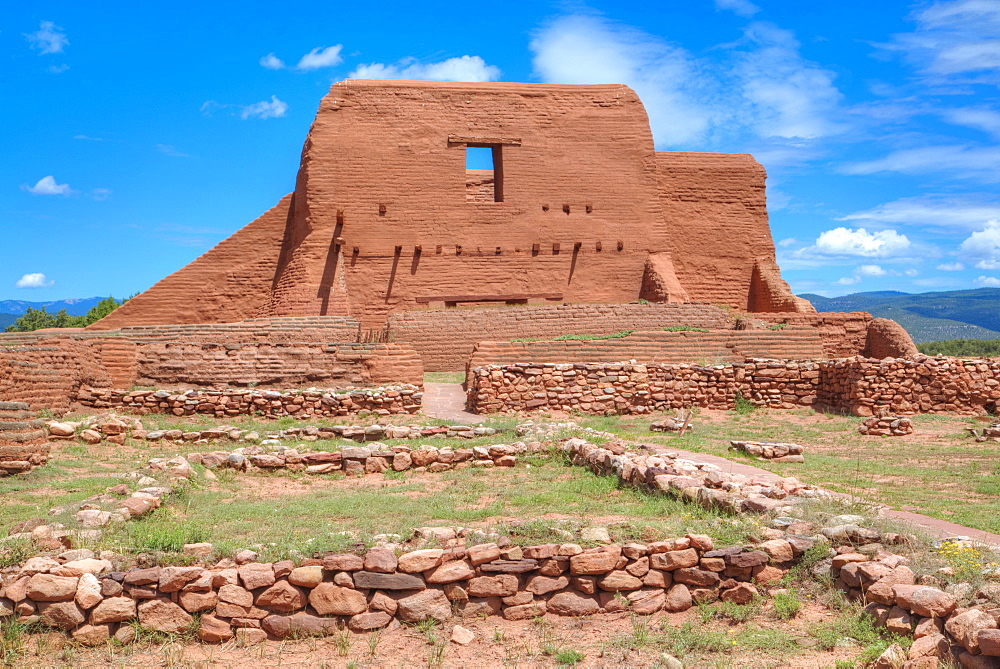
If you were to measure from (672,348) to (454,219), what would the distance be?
9.21 metres

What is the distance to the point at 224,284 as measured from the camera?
2355cm

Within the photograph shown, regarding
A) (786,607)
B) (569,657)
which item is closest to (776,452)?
(786,607)

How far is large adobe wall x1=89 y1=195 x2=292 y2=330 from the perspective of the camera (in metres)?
22.7

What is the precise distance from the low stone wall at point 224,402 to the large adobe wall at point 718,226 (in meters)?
15.5

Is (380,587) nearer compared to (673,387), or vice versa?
(380,587)

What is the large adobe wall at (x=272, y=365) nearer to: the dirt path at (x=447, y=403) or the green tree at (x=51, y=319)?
the dirt path at (x=447, y=403)

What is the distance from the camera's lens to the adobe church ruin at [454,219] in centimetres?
2283

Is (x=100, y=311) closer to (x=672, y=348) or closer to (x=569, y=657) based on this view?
(x=672, y=348)

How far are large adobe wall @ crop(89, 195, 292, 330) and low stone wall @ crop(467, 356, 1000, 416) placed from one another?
11709 millimetres

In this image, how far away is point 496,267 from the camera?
23.6 metres

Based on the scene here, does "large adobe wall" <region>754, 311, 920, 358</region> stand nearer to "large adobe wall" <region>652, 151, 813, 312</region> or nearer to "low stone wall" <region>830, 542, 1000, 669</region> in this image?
"large adobe wall" <region>652, 151, 813, 312</region>

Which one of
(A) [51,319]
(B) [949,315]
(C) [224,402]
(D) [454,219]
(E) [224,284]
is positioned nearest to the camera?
(C) [224,402]

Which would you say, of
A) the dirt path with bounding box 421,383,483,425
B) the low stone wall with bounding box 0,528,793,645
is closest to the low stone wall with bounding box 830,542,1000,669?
the low stone wall with bounding box 0,528,793,645

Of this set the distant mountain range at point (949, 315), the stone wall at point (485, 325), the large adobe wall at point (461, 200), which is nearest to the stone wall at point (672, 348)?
the stone wall at point (485, 325)
